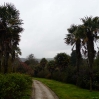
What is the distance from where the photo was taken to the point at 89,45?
80.6 ft

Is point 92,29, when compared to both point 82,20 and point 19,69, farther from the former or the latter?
point 19,69

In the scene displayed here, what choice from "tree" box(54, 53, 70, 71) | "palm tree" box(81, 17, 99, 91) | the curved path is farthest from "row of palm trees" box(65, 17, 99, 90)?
"tree" box(54, 53, 70, 71)

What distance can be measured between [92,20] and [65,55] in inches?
1001

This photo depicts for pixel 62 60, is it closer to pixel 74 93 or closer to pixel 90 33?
pixel 90 33

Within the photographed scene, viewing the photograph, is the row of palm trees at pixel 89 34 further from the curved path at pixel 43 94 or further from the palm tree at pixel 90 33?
the curved path at pixel 43 94

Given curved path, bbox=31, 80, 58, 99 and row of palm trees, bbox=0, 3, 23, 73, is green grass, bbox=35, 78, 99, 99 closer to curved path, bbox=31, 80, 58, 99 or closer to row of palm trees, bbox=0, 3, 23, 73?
curved path, bbox=31, 80, 58, 99

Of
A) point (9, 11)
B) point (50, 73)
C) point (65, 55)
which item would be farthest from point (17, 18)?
point (50, 73)

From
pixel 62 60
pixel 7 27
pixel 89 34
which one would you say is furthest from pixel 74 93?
pixel 62 60

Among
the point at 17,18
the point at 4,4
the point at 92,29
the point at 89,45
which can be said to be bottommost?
the point at 89,45

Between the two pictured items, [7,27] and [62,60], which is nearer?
[7,27]

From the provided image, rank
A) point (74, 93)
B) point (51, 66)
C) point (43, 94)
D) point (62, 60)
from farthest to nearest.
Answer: point (51, 66) → point (62, 60) → point (74, 93) → point (43, 94)

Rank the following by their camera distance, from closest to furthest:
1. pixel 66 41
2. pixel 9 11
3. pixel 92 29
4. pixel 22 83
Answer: pixel 22 83
pixel 92 29
pixel 9 11
pixel 66 41

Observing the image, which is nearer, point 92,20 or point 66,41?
point 92,20

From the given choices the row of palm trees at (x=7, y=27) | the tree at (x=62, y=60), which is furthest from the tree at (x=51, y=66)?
the row of palm trees at (x=7, y=27)
